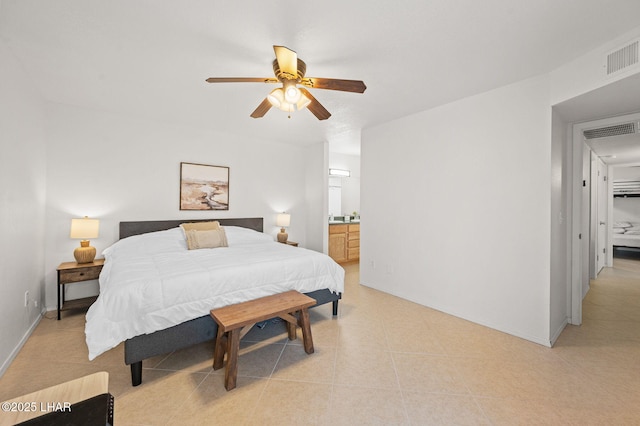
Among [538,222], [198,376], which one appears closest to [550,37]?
[538,222]

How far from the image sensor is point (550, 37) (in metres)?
1.90

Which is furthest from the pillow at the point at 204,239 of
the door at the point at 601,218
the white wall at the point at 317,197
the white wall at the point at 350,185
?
the door at the point at 601,218

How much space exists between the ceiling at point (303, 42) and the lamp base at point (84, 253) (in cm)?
176

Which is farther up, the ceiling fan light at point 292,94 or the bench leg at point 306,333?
the ceiling fan light at point 292,94

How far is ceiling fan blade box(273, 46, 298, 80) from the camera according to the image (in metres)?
1.73

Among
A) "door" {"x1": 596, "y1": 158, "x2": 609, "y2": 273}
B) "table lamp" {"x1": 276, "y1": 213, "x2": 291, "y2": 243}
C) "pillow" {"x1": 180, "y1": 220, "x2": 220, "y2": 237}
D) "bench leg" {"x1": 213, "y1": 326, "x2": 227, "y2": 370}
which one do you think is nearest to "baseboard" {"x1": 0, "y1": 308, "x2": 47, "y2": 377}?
"bench leg" {"x1": 213, "y1": 326, "x2": 227, "y2": 370}

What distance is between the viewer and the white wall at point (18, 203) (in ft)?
6.84

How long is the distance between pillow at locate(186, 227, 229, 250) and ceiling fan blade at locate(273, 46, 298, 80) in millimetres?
2366

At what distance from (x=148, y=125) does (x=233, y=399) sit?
12.2 ft

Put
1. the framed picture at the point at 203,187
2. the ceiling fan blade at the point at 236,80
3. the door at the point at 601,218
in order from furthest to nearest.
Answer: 1. the door at the point at 601,218
2. the framed picture at the point at 203,187
3. the ceiling fan blade at the point at 236,80

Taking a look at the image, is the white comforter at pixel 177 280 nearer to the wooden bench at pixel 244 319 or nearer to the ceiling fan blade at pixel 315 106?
the wooden bench at pixel 244 319

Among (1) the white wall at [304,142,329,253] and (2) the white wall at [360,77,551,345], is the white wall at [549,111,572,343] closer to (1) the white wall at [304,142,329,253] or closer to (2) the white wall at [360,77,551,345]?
(2) the white wall at [360,77,551,345]

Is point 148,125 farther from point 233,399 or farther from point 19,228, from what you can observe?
point 233,399

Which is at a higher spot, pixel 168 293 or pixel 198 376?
pixel 168 293
